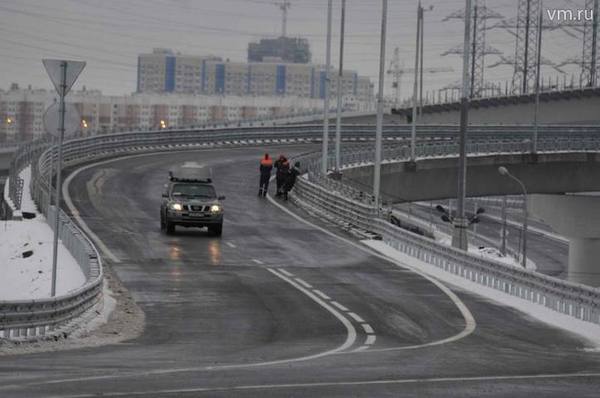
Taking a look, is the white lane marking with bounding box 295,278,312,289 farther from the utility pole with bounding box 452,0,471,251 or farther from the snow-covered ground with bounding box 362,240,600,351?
the utility pole with bounding box 452,0,471,251

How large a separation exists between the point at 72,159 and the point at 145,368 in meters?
50.3

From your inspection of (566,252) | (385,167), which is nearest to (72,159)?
(385,167)

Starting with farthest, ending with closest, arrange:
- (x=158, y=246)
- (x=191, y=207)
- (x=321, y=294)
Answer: (x=191, y=207), (x=158, y=246), (x=321, y=294)

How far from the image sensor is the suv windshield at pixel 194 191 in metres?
40.0

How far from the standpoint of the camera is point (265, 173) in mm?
53000

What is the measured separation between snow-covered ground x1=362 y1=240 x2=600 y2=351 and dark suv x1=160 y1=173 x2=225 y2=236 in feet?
15.5

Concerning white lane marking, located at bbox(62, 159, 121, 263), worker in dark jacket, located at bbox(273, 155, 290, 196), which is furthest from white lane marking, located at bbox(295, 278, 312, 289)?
worker in dark jacket, located at bbox(273, 155, 290, 196)

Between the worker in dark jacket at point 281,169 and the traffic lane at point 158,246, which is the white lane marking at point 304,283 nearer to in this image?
the traffic lane at point 158,246

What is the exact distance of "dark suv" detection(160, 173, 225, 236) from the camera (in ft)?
128

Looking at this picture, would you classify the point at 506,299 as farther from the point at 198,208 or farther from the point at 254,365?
the point at 198,208

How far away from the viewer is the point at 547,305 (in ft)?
88.1

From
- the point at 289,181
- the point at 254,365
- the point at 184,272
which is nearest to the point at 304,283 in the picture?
the point at 184,272

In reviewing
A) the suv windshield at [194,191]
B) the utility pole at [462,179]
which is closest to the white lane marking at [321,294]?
the utility pole at [462,179]

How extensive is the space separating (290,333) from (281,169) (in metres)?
31.6
